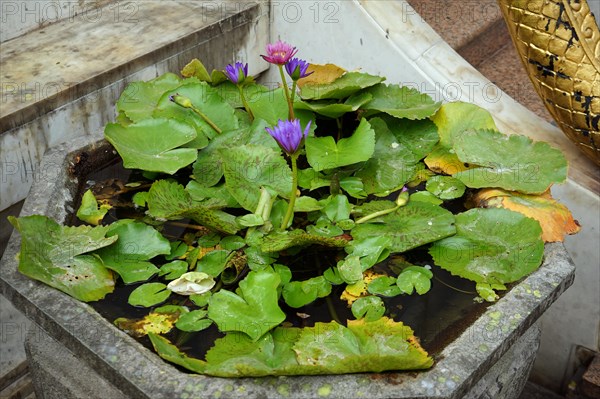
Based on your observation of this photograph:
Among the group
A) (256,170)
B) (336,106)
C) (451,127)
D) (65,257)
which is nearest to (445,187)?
(451,127)

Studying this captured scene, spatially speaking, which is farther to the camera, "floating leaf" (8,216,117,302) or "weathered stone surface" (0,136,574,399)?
"floating leaf" (8,216,117,302)

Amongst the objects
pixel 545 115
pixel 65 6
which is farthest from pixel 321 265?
pixel 545 115

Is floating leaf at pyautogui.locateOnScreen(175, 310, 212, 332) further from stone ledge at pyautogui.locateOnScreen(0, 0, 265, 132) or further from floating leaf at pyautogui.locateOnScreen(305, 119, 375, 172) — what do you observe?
stone ledge at pyautogui.locateOnScreen(0, 0, 265, 132)

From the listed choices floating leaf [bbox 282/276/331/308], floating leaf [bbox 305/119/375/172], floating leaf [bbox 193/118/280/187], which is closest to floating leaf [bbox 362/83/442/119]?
floating leaf [bbox 305/119/375/172]

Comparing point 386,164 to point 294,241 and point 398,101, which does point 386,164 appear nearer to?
point 398,101

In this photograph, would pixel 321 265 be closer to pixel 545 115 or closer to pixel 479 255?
pixel 479 255
